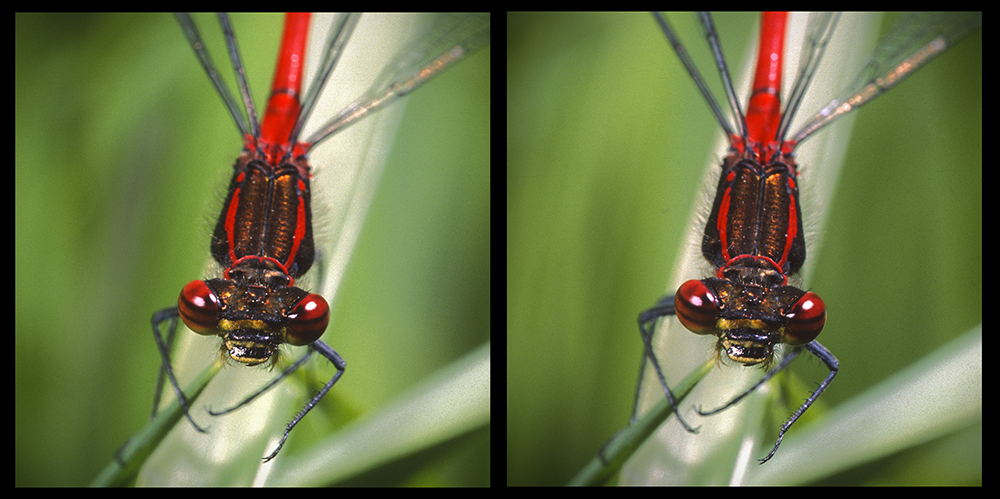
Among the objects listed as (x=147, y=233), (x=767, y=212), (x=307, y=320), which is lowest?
(x=307, y=320)

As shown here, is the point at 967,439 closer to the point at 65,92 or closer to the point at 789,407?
the point at 789,407

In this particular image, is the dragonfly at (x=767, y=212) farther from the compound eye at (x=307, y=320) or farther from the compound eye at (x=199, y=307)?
the compound eye at (x=199, y=307)

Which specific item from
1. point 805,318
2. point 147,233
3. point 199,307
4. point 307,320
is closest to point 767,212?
point 805,318

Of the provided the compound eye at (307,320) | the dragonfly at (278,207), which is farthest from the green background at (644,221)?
the compound eye at (307,320)

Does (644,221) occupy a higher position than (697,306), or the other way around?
(644,221)

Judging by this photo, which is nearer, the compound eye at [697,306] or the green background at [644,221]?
the compound eye at [697,306]

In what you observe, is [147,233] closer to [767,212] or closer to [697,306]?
[697,306]

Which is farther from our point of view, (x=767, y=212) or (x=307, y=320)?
(x=767, y=212)

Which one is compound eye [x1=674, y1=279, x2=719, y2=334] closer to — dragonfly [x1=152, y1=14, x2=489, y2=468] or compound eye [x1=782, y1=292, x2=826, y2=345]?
compound eye [x1=782, y1=292, x2=826, y2=345]
